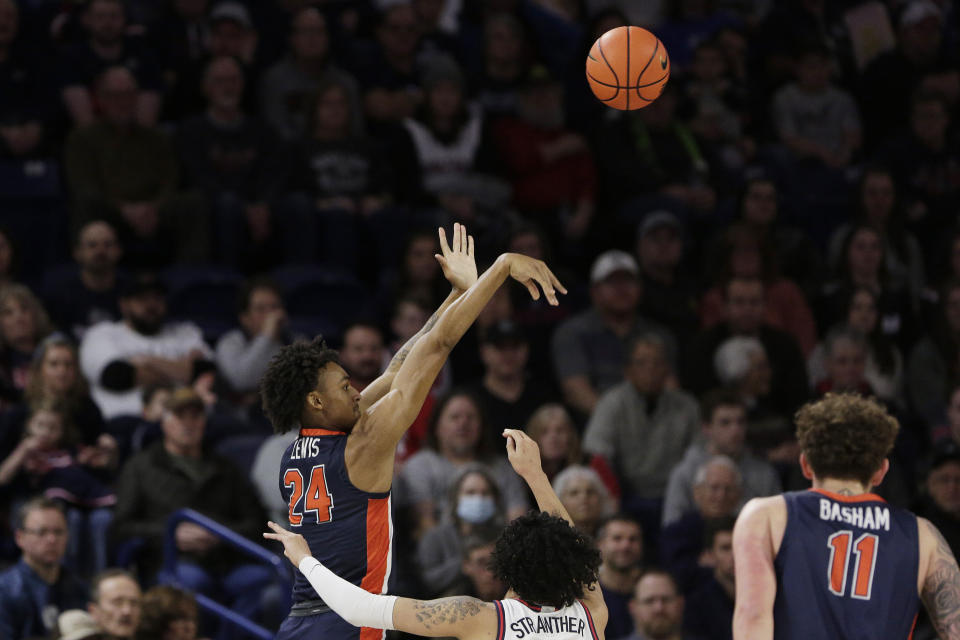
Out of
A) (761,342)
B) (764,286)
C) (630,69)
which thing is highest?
(630,69)

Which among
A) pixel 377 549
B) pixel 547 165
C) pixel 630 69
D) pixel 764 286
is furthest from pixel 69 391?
pixel 764 286

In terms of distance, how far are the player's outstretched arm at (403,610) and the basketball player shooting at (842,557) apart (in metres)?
0.95

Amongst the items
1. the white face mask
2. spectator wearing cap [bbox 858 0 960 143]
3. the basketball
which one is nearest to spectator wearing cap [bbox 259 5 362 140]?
the white face mask

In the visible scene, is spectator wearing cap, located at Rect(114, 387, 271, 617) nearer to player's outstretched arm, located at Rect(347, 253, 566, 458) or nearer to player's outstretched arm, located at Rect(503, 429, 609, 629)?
player's outstretched arm, located at Rect(347, 253, 566, 458)

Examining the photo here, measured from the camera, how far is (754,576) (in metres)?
5.54

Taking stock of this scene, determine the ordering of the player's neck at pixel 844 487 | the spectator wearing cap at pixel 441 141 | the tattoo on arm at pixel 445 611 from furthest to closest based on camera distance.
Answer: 1. the spectator wearing cap at pixel 441 141
2. the player's neck at pixel 844 487
3. the tattoo on arm at pixel 445 611

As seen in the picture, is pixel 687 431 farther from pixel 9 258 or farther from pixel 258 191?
pixel 9 258

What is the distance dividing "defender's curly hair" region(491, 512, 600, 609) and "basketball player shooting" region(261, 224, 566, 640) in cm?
69

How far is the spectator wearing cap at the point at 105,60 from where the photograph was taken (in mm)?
12500

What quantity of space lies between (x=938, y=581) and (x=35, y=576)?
17.7ft

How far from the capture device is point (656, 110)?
1362cm

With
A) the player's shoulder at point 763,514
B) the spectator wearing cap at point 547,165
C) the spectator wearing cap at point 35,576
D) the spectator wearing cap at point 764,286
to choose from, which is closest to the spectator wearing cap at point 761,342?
the spectator wearing cap at point 764,286

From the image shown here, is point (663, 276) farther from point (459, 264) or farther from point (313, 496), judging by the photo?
point (313, 496)

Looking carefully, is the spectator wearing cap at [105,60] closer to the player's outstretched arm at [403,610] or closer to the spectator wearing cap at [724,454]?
the spectator wearing cap at [724,454]
